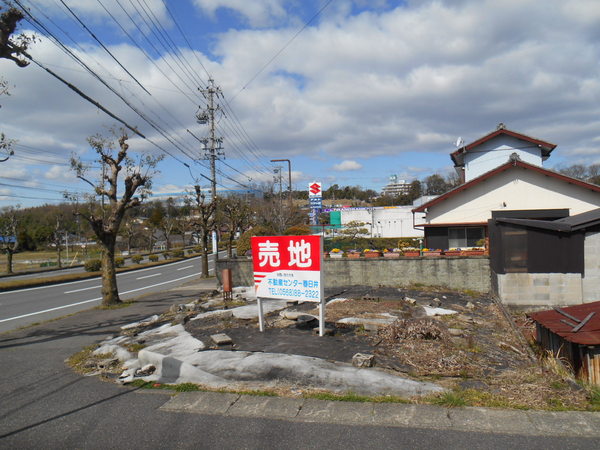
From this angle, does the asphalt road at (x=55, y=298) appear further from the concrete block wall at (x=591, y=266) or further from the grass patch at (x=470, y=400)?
the concrete block wall at (x=591, y=266)

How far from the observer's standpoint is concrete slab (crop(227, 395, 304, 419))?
4992 millimetres

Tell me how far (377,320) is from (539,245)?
23.2 ft

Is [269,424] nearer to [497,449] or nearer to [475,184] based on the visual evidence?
[497,449]

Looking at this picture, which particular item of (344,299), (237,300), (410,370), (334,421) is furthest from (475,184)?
(334,421)

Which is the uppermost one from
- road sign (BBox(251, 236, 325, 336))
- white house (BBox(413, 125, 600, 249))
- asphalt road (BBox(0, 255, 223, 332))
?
white house (BBox(413, 125, 600, 249))

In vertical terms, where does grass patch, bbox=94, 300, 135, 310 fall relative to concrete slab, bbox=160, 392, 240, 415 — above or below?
below

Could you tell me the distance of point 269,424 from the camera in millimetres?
4742

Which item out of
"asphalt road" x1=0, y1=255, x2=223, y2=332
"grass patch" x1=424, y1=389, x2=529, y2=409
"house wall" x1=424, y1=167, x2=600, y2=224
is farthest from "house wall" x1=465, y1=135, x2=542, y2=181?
"grass patch" x1=424, y1=389, x2=529, y2=409

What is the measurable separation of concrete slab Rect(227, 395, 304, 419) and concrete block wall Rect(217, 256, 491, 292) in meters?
11.7

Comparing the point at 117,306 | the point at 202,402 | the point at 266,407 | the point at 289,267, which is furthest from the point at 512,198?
the point at 202,402

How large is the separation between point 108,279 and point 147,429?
35.0 ft

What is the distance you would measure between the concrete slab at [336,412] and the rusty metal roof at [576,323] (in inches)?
158

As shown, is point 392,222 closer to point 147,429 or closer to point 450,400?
point 450,400

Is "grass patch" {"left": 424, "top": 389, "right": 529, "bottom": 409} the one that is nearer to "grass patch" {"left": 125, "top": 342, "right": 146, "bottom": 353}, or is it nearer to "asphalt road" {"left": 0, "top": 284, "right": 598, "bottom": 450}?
"asphalt road" {"left": 0, "top": 284, "right": 598, "bottom": 450}
